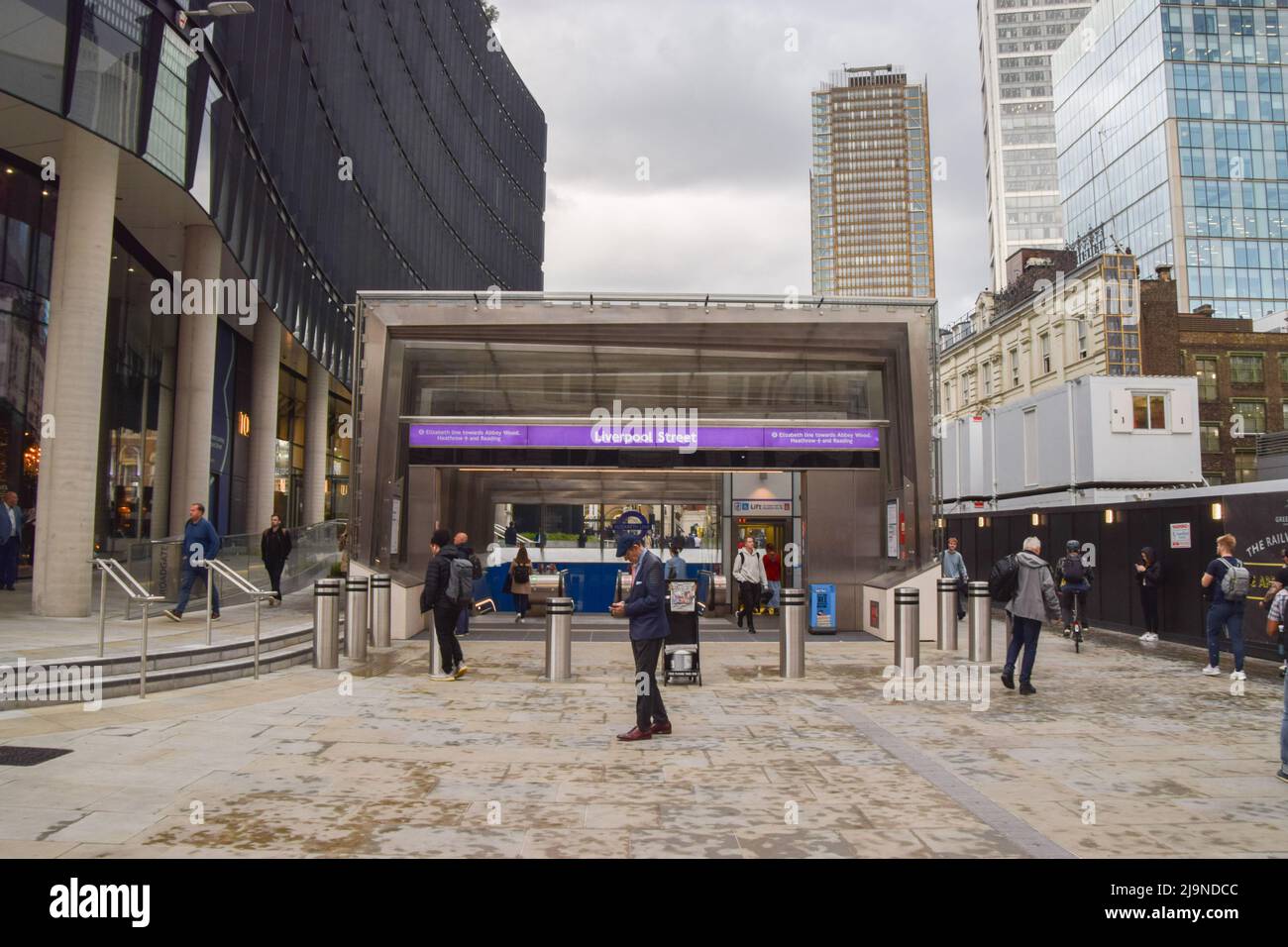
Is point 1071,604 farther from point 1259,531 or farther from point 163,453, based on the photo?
point 163,453

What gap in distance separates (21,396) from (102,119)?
7.32 metres

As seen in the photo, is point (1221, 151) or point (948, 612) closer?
point (948, 612)

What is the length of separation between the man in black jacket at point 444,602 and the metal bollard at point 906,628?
5846 mm

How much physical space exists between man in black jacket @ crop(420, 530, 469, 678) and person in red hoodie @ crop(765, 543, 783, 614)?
28.3ft

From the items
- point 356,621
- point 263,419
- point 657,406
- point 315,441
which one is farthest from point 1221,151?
point 356,621

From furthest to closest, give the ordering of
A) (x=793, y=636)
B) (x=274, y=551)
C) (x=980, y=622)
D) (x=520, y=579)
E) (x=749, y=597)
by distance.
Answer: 1. (x=274, y=551)
2. (x=520, y=579)
3. (x=749, y=597)
4. (x=980, y=622)
5. (x=793, y=636)

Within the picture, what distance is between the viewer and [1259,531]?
13523 mm

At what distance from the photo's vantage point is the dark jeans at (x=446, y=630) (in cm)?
1113

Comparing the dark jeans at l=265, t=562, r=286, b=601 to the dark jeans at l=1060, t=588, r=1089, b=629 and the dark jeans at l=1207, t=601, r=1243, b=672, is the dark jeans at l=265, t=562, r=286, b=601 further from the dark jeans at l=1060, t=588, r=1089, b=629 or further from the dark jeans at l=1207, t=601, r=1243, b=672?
the dark jeans at l=1207, t=601, r=1243, b=672

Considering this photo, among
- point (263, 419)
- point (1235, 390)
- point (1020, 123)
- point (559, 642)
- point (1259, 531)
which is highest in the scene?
point (1020, 123)

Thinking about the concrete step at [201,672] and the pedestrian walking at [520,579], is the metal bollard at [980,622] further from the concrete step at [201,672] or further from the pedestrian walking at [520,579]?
the concrete step at [201,672]

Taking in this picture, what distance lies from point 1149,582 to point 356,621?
531 inches
